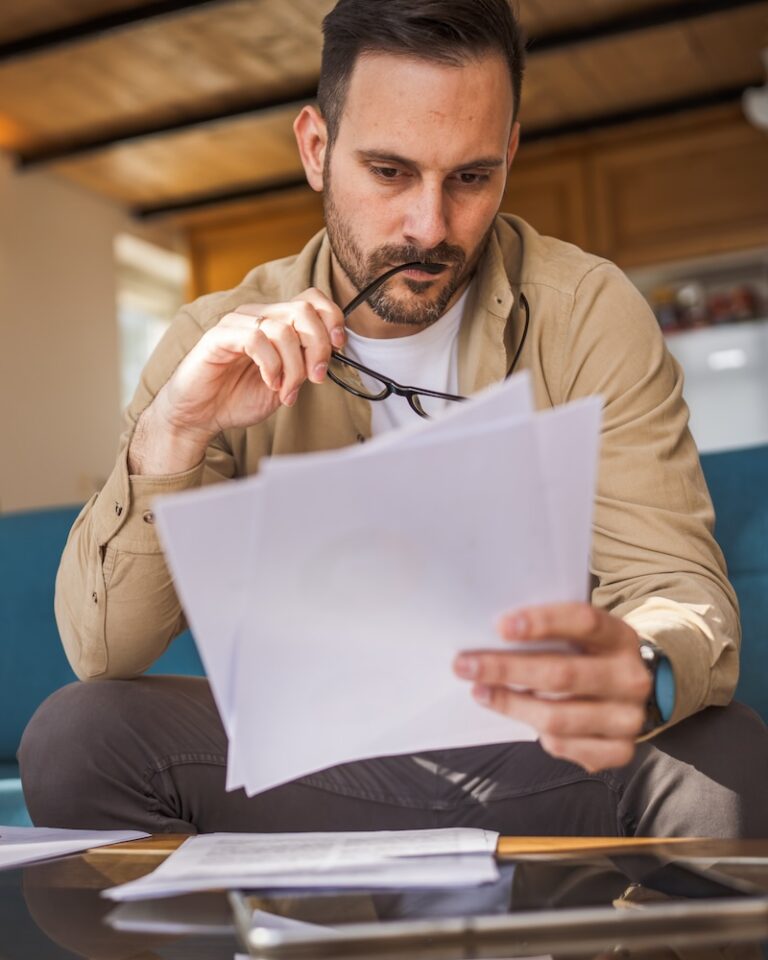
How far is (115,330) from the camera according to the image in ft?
16.4

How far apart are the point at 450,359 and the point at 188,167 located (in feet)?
12.4

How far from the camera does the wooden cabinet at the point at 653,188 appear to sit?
451cm

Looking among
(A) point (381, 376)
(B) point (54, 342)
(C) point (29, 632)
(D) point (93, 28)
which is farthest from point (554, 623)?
(B) point (54, 342)

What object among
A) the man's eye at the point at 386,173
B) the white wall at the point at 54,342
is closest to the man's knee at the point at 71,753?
the man's eye at the point at 386,173

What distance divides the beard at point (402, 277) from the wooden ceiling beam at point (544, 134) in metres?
3.45

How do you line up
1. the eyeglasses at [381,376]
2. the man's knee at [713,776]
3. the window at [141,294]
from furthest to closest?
the window at [141,294] < the eyeglasses at [381,376] < the man's knee at [713,776]

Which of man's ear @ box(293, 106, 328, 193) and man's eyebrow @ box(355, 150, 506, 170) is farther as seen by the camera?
man's ear @ box(293, 106, 328, 193)

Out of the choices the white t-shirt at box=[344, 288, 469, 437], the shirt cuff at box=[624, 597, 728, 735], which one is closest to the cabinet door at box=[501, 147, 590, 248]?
the white t-shirt at box=[344, 288, 469, 437]

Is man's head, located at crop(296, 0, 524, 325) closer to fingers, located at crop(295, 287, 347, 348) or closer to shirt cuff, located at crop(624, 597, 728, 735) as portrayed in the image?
fingers, located at crop(295, 287, 347, 348)

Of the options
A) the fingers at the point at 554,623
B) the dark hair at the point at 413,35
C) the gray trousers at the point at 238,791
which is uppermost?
the dark hair at the point at 413,35

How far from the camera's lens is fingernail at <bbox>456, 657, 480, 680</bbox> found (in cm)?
61

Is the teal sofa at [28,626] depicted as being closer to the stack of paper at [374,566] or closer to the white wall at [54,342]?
the stack of paper at [374,566]

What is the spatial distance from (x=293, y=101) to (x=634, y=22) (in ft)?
4.06

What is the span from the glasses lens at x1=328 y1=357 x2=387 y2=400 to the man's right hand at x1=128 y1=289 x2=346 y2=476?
0.21 metres
